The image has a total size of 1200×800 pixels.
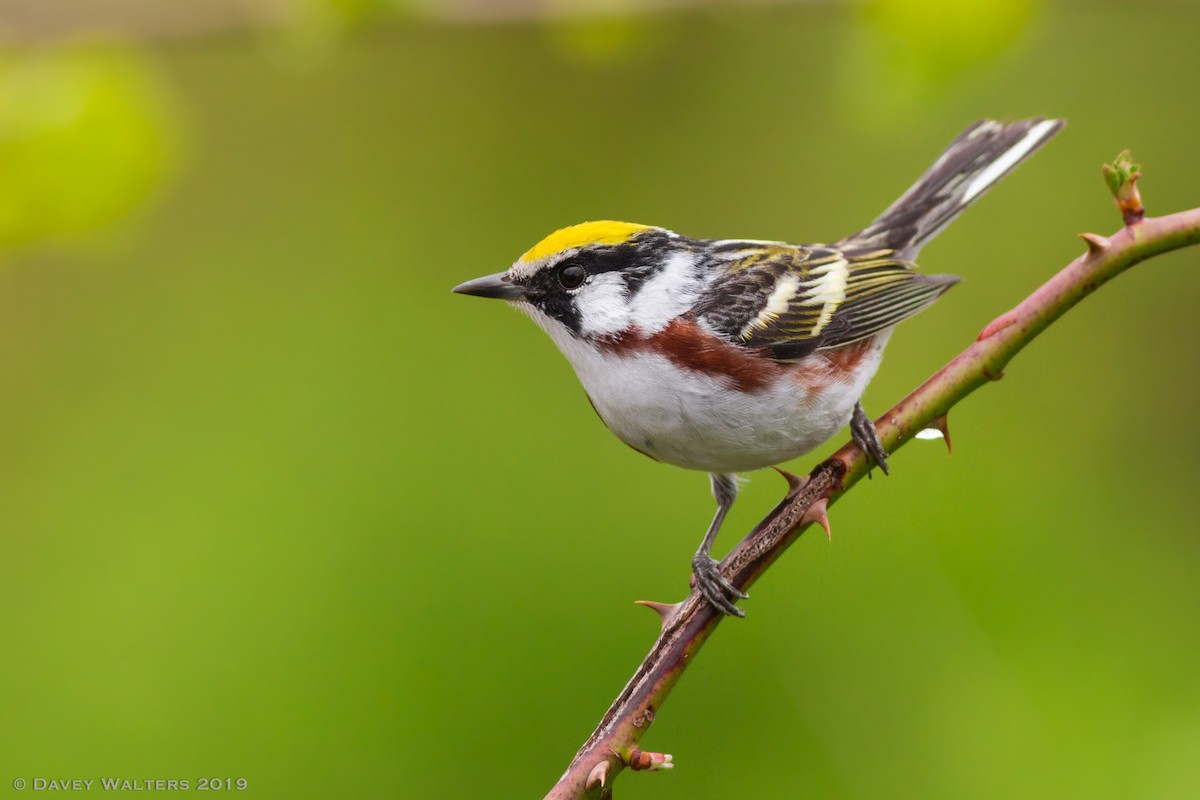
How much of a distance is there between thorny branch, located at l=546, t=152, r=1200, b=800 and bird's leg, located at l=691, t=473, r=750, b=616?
4cm

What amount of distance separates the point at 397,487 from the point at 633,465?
1.06 m

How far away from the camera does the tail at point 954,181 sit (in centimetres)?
427

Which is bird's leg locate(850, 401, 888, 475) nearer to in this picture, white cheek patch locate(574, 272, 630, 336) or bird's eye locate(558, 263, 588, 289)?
white cheek patch locate(574, 272, 630, 336)

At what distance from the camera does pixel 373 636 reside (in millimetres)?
5051

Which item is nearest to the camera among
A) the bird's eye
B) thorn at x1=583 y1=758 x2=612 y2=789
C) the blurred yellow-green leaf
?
thorn at x1=583 y1=758 x2=612 y2=789

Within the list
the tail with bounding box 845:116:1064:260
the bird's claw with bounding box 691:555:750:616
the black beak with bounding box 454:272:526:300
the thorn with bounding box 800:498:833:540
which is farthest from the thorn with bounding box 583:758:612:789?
the tail with bounding box 845:116:1064:260

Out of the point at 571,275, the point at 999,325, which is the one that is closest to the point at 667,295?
the point at 571,275

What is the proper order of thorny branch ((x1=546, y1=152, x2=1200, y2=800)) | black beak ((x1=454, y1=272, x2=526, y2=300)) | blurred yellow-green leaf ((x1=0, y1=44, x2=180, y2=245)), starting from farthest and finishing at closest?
black beak ((x1=454, y1=272, x2=526, y2=300)) < blurred yellow-green leaf ((x1=0, y1=44, x2=180, y2=245)) < thorny branch ((x1=546, y1=152, x2=1200, y2=800))

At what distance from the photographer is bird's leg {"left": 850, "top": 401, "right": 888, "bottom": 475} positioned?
3.11 m

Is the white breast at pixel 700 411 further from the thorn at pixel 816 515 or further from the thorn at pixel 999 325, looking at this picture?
the thorn at pixel 999 325

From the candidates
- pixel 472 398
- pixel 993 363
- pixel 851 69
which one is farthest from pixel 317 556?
pixel 993 363

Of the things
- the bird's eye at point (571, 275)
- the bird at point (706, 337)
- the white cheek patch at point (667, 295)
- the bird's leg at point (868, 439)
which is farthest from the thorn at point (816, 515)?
the bird's eye at point (571, 275)

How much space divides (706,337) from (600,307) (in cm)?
31

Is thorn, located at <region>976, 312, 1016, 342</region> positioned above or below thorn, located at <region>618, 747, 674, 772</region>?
above
